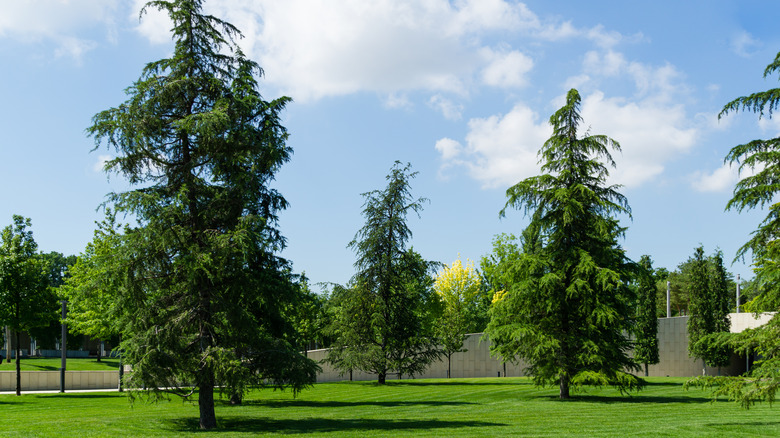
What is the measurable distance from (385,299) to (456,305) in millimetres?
15966

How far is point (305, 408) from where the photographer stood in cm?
2083

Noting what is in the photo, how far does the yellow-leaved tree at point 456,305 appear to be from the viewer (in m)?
44.2

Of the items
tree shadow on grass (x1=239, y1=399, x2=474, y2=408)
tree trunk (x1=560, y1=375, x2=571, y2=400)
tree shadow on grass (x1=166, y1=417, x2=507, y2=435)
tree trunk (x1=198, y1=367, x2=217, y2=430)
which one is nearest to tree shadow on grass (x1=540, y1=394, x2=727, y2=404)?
tree trunk (x1=560, y1=375, x2=571, y2=400)

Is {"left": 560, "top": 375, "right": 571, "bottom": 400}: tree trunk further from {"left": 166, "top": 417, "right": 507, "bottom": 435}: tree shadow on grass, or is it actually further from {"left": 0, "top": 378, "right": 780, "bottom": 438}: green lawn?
{"left": 166, "top": 417, "right": 507, "bottom": 435}: tree shadow on grass

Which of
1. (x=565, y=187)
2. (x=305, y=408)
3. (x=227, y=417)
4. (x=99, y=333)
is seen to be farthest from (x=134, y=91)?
(x=99, y=333)

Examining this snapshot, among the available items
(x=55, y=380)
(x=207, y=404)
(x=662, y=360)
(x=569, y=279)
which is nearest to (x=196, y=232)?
(x=207, y=404)

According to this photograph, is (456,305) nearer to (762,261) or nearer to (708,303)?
(708,303)

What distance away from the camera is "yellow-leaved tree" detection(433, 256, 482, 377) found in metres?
44.2

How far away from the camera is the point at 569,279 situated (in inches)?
938

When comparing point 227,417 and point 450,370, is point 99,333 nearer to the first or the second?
point 227,417

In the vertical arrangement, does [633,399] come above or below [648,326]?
below

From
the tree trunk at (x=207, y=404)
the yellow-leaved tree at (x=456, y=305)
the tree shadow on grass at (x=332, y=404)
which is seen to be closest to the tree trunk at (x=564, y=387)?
the tree shadow on grass at (x=332, y=404)

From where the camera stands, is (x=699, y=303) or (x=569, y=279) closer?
(x=569, y=279)

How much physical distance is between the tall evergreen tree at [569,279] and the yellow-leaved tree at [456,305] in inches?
790
